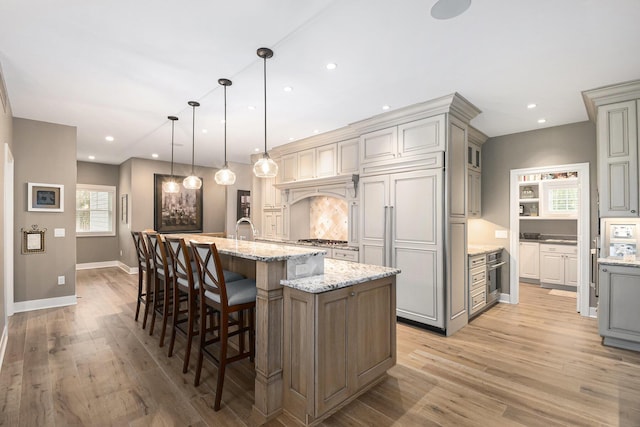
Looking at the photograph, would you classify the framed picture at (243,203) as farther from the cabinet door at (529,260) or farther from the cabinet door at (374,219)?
the cabinet door at (529,260)

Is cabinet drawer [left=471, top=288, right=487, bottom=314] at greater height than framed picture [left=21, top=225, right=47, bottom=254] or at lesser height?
lesser

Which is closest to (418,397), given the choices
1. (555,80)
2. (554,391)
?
(554,391)

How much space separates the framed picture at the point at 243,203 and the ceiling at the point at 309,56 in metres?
3.24

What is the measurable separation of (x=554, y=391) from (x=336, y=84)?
10.8ft

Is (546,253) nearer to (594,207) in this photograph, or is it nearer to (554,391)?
(594,207)

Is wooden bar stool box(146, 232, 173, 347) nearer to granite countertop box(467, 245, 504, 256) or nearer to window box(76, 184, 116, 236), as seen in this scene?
granite countertop box(467, 245, 504, 256)

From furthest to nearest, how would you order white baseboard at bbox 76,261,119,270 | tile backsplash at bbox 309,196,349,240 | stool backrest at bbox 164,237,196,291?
white baseboard at bbox 76,261,119,270
tile backsplash at bbox 309,196,349,240
stool backrest at bbox 164,237,196,291

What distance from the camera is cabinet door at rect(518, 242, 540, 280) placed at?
238 inches

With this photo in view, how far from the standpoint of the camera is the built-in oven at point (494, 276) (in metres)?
4.57

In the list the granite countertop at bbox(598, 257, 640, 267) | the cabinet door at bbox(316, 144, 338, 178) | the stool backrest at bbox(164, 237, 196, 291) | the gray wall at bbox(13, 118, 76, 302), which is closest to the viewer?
the stool backrest at bbox(164, 237, 196, 291)

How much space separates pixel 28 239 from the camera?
4.41 meters

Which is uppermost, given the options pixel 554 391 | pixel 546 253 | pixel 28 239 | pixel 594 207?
pixel 594 207

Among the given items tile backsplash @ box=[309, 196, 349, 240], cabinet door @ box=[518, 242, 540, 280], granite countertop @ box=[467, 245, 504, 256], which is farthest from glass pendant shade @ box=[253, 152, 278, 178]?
cabinet door @ box=[518, 242, 540, 280]

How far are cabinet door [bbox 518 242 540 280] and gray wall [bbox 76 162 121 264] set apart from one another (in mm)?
9346
